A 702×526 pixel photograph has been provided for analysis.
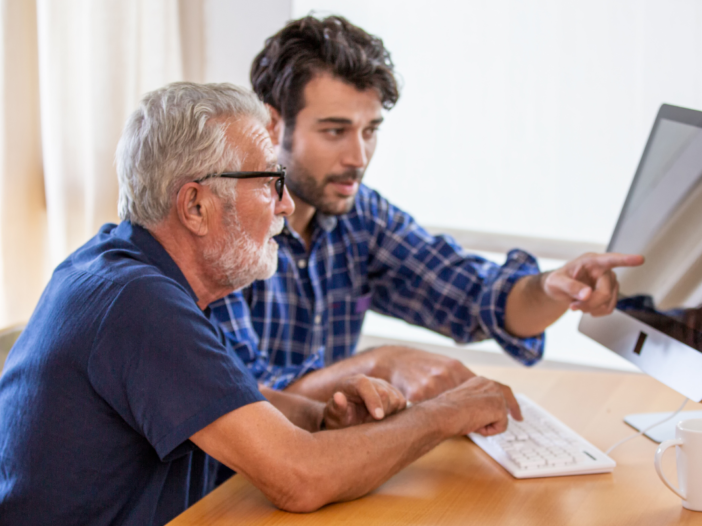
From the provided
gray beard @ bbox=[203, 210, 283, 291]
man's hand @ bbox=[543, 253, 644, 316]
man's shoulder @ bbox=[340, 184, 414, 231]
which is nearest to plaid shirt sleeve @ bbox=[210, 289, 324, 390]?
gray beard @ bbox=[203, 210, 283, 291]

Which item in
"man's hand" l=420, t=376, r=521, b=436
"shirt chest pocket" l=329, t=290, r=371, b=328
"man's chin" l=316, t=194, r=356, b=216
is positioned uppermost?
"man's chin" l=316, t=194, r=356, b=216

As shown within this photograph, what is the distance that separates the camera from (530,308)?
1581 millimetres

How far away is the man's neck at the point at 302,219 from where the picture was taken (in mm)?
1741

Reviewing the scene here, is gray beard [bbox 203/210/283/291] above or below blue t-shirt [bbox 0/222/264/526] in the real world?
above

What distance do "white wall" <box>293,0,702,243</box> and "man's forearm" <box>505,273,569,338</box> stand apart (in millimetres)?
889

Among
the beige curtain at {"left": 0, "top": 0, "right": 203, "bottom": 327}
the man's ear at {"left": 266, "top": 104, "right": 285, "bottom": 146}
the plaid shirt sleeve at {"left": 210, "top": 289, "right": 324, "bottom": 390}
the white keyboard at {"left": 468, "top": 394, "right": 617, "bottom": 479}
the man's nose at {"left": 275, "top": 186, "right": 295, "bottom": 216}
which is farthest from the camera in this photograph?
the beige curtain at {"left": 0, "top": 0, "right": 203, "bottom": 327}

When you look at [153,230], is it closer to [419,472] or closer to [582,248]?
[419,472]

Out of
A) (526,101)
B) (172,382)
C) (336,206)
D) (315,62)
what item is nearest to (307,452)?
(172,382)

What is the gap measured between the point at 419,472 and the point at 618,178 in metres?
1.58

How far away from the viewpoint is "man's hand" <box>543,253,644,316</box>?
1.32m

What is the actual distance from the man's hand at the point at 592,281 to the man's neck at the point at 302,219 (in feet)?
2.06

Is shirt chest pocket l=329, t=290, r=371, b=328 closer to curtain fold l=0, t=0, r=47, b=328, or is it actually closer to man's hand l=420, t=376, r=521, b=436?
man's hand l=420, t=376, r=521, b=436

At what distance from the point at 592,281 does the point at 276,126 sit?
34.0 inches

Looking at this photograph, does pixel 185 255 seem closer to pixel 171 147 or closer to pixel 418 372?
pixel 171 147
